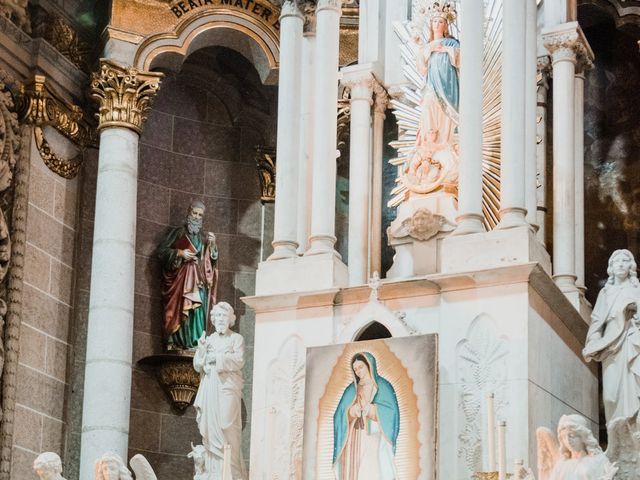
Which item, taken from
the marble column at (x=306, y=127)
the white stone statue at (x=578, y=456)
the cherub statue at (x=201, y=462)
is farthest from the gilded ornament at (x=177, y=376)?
the white stone statue at (x=578, y=456)

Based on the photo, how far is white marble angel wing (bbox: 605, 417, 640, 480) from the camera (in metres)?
12.1

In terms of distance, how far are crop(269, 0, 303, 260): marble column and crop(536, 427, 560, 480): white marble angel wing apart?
3.11 metres

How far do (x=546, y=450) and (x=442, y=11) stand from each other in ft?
15.1

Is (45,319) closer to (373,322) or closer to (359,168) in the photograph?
(359,168)

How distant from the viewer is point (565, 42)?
50.6 ft

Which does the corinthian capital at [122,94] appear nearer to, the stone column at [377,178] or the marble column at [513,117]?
the stone column at [377,178]

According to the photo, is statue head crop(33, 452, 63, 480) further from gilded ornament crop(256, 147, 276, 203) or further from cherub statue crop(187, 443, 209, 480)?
gilded ornament crop(256, 147, 276, 203)

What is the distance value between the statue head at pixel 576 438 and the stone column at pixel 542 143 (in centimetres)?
381

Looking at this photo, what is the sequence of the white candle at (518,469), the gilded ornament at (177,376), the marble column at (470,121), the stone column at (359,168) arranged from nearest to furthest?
1. the white candle at (518,469)
2. the marble column at (470,121)
3. the stone column at (359,168)
4. the gilded ornament at (177,376)

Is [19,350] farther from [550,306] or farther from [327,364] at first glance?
[550,306]

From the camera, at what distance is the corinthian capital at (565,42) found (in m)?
15.4

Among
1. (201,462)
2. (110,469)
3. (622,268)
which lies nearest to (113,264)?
(201,462)

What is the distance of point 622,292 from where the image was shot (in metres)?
12.8

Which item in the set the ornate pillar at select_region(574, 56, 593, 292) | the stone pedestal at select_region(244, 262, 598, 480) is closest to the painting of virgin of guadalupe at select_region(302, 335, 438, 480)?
the stone pedestal at select_region(244, 262, 598, 480)
